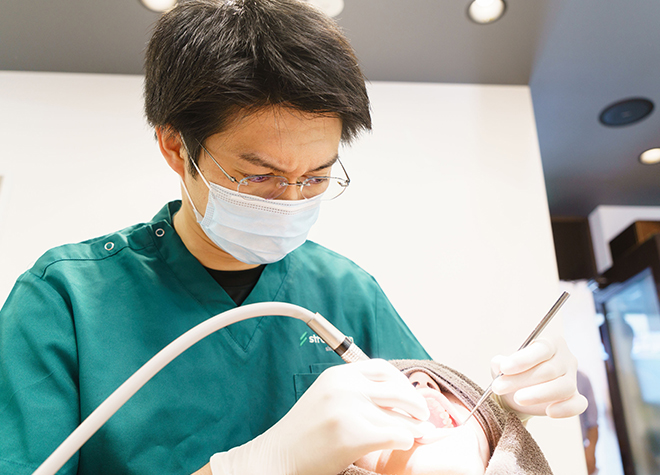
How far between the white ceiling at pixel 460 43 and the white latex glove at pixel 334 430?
1667 millimetres

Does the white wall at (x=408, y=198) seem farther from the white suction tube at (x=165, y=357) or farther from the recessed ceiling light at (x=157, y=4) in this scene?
the white suction tube at (x=165, y=357)

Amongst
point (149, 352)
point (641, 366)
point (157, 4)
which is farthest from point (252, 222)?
point (641, 366)

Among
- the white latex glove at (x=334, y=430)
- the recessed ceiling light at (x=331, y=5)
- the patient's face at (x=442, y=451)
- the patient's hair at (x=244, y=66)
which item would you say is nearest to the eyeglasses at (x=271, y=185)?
the patient's hair at (x=244, y=66)

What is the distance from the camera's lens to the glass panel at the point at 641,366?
3.17 metres

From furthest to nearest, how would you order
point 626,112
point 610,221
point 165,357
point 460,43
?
point 610,221 < point 626,112 < point 460,43 < point 165,357

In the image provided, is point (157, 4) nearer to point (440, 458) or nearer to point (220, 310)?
point (220, 310)

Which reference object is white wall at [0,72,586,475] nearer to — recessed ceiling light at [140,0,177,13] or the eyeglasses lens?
recessed ceiling light at [140,0,177,13]

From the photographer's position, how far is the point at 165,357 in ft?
2.17

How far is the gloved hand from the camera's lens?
857 millimetres

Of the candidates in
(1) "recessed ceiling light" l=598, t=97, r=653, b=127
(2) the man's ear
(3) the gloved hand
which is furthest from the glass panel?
(2) the man's ear

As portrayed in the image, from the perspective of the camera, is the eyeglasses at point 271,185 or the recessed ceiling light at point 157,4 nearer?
the eyeglasses at point 271,185

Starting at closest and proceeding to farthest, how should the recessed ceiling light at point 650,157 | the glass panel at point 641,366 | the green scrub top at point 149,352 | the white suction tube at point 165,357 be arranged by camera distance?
the white suction tube at point 165,357 < the green scrub top at point 149,352 < the recessed ceiling light at point 650,157 < the glass panel at point 641,366

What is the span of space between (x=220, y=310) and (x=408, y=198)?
127 cm

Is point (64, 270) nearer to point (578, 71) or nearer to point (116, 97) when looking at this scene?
point (116, 97)
